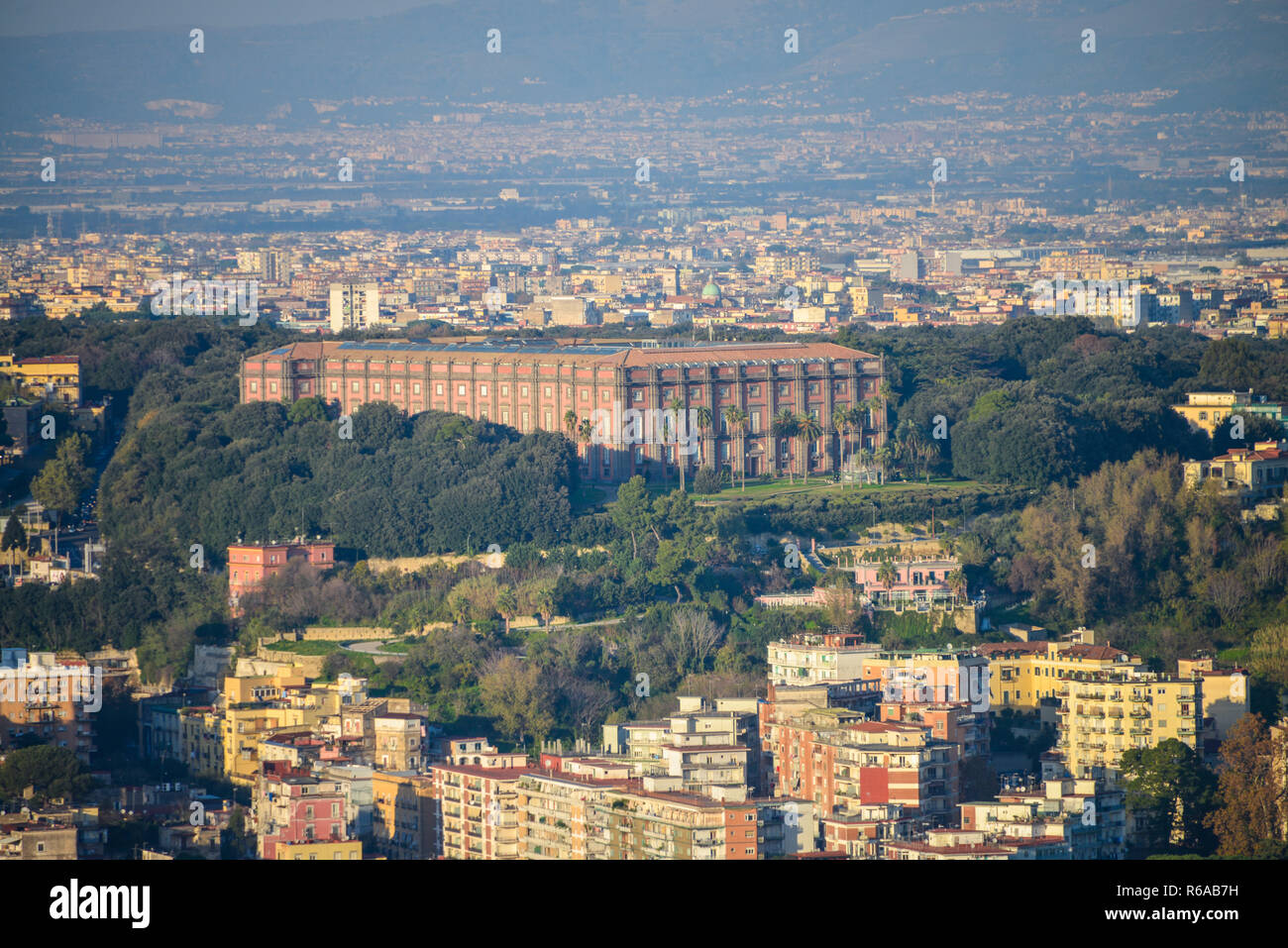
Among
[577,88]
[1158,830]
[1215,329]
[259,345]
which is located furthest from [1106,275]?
[577,88]

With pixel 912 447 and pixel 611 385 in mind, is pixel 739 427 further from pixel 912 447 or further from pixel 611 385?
pixel 912 447

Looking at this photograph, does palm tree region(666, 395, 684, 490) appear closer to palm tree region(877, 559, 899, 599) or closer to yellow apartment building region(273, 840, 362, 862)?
palm tree region(877, 559, 899, 599)

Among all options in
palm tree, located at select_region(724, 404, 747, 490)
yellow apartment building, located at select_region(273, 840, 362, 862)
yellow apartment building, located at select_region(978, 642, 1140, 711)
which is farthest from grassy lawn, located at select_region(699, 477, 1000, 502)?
yellow apartment building, located at select_region(273, 840, 362, 862)

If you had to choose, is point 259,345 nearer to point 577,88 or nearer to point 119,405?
point 119,405

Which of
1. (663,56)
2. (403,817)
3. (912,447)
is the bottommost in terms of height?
(403,817)

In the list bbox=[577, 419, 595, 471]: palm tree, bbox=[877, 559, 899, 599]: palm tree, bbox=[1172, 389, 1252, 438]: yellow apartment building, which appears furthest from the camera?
bbox=[1172, 389, 1252, 438]: yellow apartment building

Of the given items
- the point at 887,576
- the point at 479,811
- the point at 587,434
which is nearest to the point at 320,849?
the point at 479,811

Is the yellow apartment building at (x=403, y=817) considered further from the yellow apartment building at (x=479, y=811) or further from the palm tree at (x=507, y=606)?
the palm tree at (x=507, y=606)
